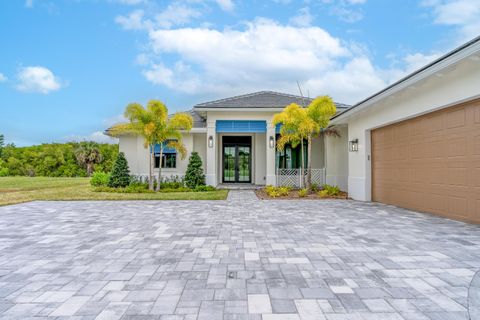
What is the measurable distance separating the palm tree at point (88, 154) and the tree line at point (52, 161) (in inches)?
3.6

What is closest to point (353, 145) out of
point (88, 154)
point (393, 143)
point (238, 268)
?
point (393, 143)

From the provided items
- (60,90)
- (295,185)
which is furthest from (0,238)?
(60,90)

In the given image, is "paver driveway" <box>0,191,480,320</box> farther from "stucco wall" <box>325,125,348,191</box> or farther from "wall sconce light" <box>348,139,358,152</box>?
"stucco wall" <box>325,125,348,191</box>

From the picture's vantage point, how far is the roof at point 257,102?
13641mm

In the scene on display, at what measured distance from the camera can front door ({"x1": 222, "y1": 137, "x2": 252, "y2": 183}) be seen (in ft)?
53.9

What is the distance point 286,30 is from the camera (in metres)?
14.0

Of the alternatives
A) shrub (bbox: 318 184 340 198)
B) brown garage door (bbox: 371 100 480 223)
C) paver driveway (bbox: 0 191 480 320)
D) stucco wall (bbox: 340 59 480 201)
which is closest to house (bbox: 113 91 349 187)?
shrub (bbox: 318 184 340 198)

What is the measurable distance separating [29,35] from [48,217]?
37.6 ft

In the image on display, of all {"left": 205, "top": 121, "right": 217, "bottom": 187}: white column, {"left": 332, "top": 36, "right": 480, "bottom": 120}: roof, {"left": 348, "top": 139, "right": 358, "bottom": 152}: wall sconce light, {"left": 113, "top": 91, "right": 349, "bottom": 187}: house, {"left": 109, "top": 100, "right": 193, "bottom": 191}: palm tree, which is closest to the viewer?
{"left": 332, "top": 36, "right": 480, "bottom": 120}: roof

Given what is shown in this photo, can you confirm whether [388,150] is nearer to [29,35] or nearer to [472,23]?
[472,23]

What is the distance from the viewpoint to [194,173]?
1401cm

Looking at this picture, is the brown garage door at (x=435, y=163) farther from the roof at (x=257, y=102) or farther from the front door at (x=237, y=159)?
the front door at (x=237, y=159)

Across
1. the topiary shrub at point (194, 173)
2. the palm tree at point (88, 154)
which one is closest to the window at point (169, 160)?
the topiary shrub at point (194, 173)

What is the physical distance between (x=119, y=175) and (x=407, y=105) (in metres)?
13.1
